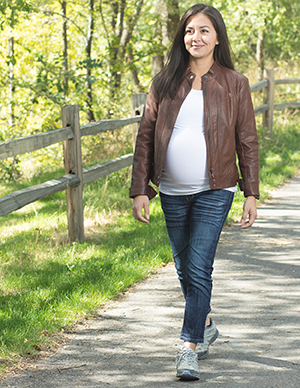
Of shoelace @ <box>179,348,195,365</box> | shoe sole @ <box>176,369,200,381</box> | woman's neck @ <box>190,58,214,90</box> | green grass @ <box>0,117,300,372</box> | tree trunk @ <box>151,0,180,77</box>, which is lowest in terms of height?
green grass @ <box>0,117,300,372</box>

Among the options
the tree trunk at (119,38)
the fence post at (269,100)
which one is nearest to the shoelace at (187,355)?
the tree trunk at (119,38)

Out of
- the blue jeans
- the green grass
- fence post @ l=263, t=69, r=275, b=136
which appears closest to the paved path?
the green grass

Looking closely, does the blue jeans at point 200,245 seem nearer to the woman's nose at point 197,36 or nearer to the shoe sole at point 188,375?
the shoe sole at point 188,375

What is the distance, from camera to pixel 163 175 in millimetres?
3096

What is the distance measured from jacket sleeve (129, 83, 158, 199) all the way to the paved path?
1.03 meters

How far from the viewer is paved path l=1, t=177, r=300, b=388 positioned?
302 centimetres

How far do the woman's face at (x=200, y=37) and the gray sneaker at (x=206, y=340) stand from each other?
165cm

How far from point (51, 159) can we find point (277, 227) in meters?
7.13

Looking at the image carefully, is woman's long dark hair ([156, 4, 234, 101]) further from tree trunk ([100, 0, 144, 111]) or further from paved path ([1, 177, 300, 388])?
tree trunk ([100, 0, 144, 111])

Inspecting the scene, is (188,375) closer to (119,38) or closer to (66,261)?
(66,261)

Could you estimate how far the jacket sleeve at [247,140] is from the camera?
9.89ft

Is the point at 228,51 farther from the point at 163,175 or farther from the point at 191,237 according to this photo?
the point at 191,237

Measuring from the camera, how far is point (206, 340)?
3.29 metres

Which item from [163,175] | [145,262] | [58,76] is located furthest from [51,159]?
[163,175]
